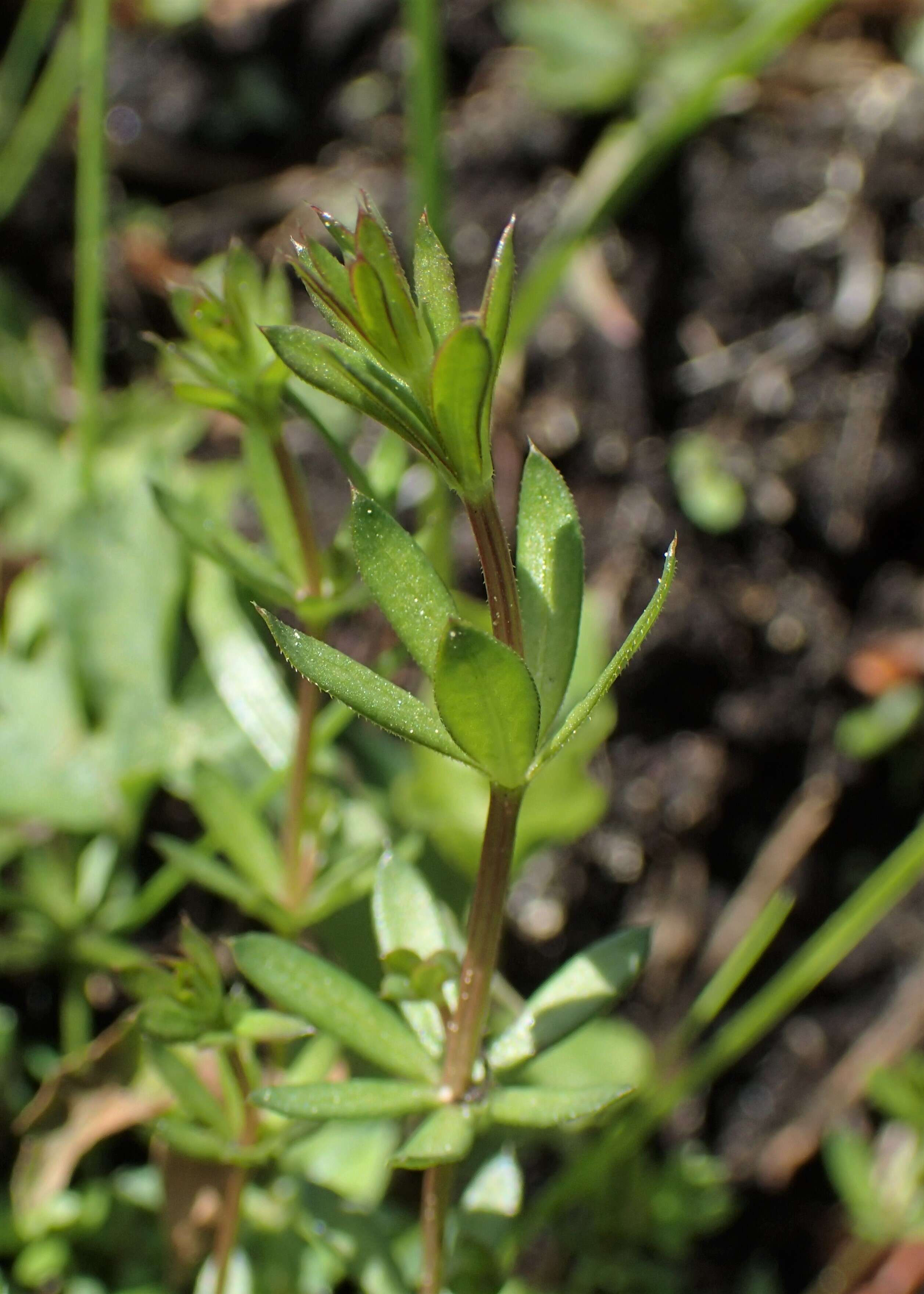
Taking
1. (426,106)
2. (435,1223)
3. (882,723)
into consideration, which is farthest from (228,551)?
(882,723)

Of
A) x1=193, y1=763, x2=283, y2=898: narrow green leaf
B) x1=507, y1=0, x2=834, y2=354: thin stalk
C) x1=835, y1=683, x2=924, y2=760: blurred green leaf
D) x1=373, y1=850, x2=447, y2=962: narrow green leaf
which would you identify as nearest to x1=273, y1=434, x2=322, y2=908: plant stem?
x1=193, y1=763, x2=283, y2=898: narrow green leaf

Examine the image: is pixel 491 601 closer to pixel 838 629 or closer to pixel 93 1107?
pixel 93 1107

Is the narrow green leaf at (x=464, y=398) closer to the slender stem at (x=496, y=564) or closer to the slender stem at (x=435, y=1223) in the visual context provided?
the slender stem at (x=496, y=564)

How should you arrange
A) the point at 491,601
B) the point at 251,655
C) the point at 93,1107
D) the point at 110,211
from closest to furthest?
the point at 491,601 < the point at 93,1107 < the point at 251,655 < the point at 110,211

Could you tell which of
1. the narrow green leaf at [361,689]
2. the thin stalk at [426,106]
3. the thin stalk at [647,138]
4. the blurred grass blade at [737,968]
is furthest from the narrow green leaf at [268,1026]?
the thin stalk at [647,138]

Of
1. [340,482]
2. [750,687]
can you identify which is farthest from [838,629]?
[340,482]

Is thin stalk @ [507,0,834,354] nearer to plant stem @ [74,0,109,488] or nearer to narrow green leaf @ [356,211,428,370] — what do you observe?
plant stem @ [74,0,109,488]

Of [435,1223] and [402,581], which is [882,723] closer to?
[435,1223]
